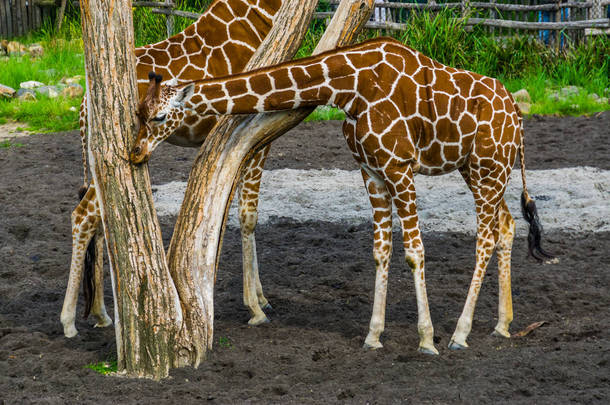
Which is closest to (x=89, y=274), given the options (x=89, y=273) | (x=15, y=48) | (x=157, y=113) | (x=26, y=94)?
(x=89, y=273)

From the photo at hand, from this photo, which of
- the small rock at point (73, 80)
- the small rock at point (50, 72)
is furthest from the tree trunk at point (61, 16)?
the small rock at point (73, 80)

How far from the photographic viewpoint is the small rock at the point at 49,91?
487 inches

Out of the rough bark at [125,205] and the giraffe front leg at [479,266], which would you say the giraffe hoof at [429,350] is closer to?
the giraffe front leg at [479,266]

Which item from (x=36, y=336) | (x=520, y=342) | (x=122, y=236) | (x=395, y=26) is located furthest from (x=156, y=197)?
(x=395, y=26)

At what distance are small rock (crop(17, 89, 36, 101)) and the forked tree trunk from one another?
28.9ft

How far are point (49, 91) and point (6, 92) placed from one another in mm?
701

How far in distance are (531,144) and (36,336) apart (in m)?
7.29

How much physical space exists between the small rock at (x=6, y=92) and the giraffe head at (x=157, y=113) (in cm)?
912

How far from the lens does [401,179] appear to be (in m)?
4.50

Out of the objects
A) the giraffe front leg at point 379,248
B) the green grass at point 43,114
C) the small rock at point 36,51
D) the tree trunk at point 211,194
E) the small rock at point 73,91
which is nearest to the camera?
the tree trunk at point 211,194

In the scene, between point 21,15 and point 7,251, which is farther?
point 21,15

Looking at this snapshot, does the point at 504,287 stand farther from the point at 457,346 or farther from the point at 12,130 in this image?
the point at 12,130

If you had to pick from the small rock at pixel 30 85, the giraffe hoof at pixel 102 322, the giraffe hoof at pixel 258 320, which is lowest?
the giraffe hoof at pixel 258 320

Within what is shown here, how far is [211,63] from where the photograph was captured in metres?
5.45
